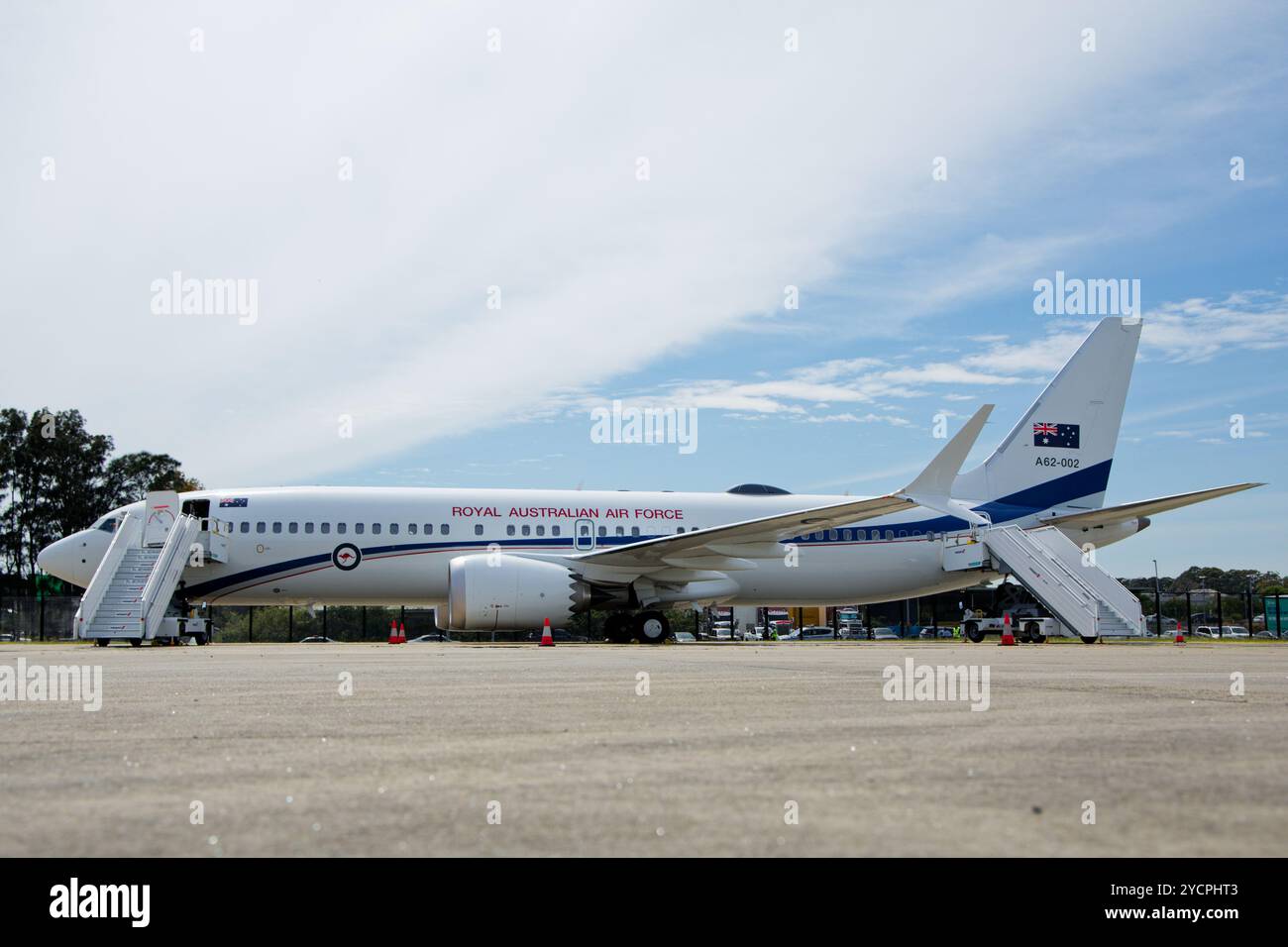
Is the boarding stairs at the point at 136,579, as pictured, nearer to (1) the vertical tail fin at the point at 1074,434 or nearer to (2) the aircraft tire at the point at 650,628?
(2) the aircraft tire at the point at 650,628

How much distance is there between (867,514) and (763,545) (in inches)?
88.9

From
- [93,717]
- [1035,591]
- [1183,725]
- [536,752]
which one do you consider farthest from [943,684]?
[1035,591]

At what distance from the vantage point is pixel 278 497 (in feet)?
75.6

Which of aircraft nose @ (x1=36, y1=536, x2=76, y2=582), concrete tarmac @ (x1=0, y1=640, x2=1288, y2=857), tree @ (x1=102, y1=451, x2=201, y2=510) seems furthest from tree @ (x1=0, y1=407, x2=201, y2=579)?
concrete tarmac @ (x1=0, y1=640, x2=1288, y2=857)

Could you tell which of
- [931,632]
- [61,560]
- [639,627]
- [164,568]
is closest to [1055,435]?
[639,627]

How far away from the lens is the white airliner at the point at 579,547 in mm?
21188

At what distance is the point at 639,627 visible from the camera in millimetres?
23672

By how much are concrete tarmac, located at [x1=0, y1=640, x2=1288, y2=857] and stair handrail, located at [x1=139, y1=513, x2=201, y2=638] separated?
556 inches

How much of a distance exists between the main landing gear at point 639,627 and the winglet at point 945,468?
270 inches

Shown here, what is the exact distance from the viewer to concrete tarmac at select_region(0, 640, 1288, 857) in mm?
2654

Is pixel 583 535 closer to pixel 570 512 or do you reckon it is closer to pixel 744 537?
pixel 570 512

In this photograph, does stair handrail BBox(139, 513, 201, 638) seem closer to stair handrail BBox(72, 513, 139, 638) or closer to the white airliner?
the white airliner
